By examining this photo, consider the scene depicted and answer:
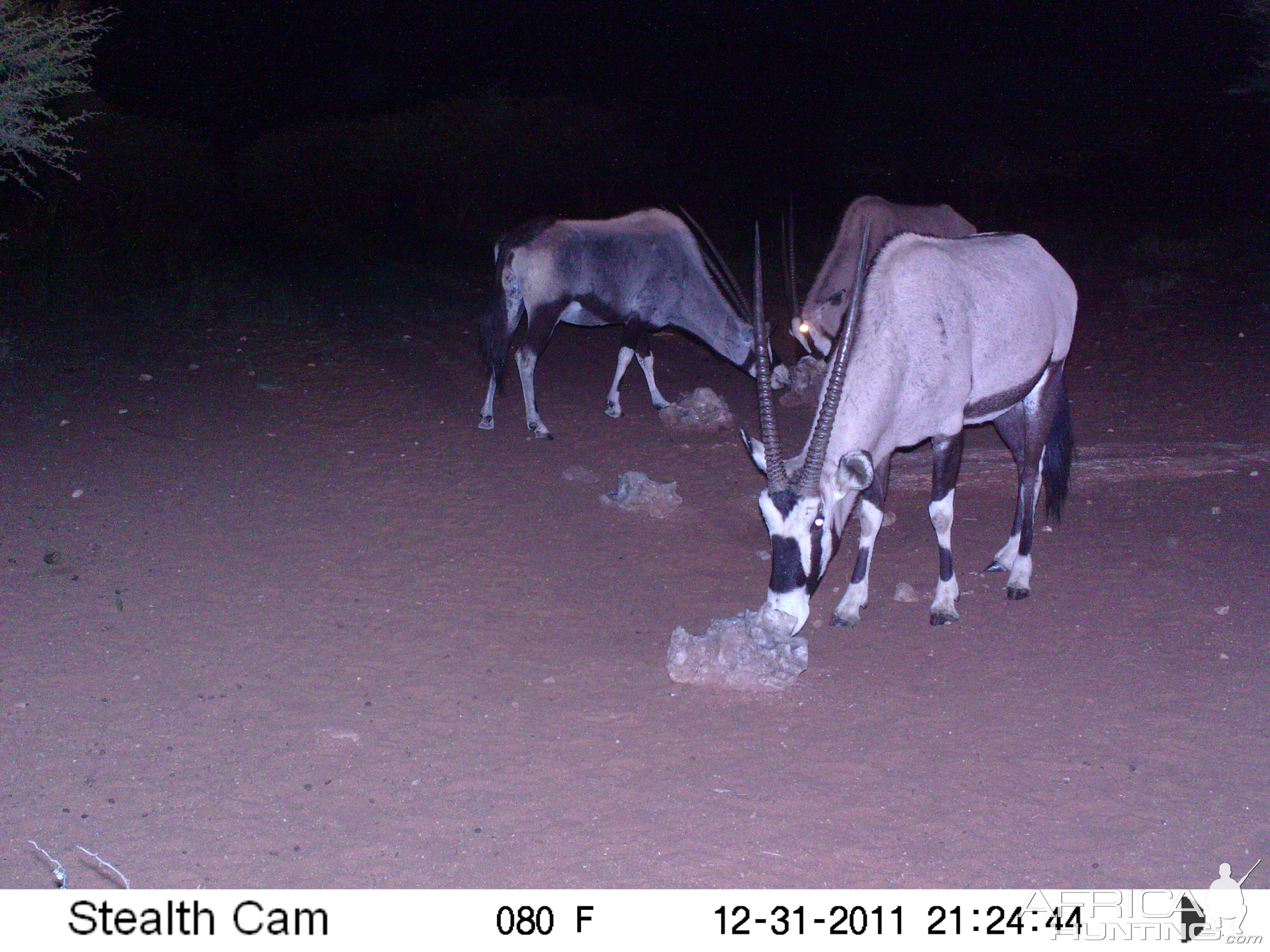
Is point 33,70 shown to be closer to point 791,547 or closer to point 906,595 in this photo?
point 791,547

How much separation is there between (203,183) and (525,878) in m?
28.9

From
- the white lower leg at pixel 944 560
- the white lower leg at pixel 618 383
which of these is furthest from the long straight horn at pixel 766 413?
the white lower leg at pixel 618 383

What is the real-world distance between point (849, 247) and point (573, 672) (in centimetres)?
713

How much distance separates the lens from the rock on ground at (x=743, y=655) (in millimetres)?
5180

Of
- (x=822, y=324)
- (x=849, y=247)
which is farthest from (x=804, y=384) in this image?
(x=849, y=247)

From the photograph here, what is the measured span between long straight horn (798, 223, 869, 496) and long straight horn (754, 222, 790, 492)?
11cm

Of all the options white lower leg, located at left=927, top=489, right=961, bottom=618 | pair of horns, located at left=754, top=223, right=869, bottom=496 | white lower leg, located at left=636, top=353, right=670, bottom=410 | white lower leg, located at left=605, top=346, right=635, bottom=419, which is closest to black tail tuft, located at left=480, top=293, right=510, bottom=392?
white lower leg, located at left=605, top=346, right=635, bottom=419

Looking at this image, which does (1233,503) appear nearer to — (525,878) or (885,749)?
(885,749)

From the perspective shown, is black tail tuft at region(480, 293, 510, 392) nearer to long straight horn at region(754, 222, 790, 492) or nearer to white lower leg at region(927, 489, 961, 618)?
long straight horn at region(754, 222, 790, 492)

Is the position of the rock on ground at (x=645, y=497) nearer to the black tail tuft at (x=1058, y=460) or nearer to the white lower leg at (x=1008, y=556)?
the white lower leg at (x=1008, y=556)

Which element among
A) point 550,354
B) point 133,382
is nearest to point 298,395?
point 133,382

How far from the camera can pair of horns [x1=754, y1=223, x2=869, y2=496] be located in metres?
5.41

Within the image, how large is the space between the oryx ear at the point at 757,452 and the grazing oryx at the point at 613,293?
11.5 feet

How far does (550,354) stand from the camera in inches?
519
